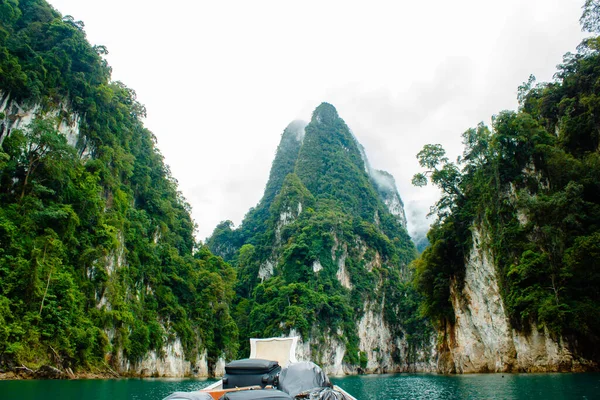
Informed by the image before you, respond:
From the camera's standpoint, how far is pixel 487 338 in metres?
24.5

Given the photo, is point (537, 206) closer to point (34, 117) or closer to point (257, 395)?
point (257, 395)

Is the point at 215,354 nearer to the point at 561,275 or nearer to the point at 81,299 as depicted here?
the point at 81,299

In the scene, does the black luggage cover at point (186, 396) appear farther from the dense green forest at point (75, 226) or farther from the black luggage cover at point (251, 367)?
the dense green forest at point (75, 226)

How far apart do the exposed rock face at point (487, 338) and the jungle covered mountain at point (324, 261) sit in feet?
62.2

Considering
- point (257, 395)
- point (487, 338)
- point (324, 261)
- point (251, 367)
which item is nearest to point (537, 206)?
point (487, 338)

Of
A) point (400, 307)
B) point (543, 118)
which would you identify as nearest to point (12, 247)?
point (543, 118)

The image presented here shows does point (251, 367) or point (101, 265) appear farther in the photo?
point (101, 265)

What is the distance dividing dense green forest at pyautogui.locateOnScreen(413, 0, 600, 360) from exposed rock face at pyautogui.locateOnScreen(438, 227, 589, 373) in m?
0.66

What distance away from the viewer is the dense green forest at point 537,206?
1856 centimetres

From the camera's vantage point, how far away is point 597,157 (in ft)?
64.1

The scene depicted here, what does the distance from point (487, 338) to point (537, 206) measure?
8903 millimetres

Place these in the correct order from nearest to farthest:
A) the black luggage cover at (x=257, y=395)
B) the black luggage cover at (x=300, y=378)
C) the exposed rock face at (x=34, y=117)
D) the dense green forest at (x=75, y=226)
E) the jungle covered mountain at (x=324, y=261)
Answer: the black luggage cover at (x=257, y=395) < the black luggage cover at (x=300, y=378) < the dense green forest at (x=75, y=226) < the exposed rock face at (x=34, y=117) < the jungle covered mountain at (x=324, y=261)

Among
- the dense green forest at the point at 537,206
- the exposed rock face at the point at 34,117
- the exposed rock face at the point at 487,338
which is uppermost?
the exposed rock face at the point at 34,117

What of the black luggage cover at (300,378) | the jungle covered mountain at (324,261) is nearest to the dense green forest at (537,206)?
the black luggage cover at (300,378)
